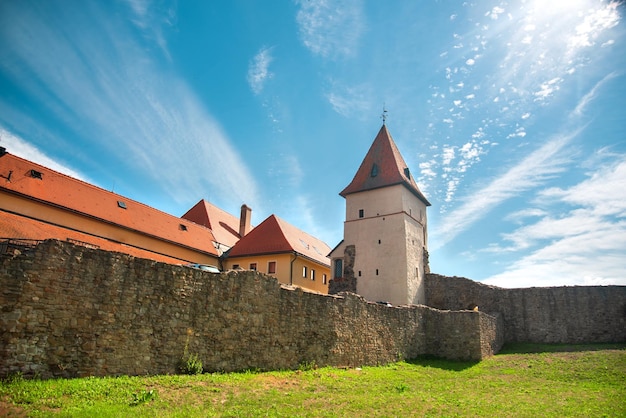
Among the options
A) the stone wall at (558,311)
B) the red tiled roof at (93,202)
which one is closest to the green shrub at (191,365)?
the red tiled roof at (93,202)

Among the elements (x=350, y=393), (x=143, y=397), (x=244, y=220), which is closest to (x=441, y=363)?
(x=350, y=393)

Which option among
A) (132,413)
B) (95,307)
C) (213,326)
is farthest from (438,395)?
(95,307)

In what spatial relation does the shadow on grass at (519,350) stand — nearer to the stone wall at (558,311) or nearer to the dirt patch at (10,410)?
the stone wall at (558,311)

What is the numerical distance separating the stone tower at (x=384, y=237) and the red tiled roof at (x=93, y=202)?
421 inches

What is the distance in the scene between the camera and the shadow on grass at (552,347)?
22359mm

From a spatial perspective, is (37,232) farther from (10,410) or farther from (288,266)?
(288,266)

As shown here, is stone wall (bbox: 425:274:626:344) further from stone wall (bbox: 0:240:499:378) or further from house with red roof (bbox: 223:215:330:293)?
stone wall (bbox: 0:240:499:378)

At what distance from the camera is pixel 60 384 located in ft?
30.3

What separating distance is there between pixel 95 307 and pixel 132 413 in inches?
127

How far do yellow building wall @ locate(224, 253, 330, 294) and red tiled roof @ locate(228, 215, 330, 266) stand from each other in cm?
41

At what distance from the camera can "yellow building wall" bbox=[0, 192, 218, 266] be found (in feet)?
72.3

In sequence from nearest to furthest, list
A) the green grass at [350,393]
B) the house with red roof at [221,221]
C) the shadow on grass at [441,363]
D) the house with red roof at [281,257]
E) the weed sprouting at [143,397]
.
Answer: the green grass at [350,393], the weed sprouting at [143,397], the shadow on grass at [441,363], the house with red roof at [281,257], the house with red roof at [221,221]

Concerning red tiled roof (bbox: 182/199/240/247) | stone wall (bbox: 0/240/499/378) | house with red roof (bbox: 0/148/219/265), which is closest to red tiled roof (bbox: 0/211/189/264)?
house with red roof (bbox: 0/148/219/265)

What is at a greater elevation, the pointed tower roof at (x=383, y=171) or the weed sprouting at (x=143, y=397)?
the pointed tower roof at (x=383, y=171)
